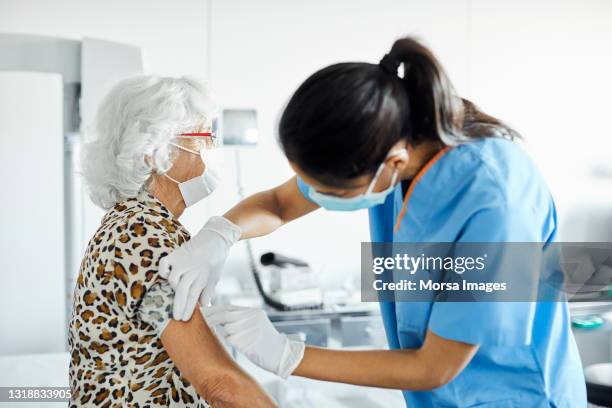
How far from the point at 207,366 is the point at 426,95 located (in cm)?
61

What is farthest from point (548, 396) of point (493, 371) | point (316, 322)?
point (316, 322)

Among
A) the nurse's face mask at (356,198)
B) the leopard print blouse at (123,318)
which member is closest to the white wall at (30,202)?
the leopard print blouse at (123,318)

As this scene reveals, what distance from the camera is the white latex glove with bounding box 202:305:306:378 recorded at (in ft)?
3.38

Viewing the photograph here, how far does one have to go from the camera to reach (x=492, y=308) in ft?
3.16

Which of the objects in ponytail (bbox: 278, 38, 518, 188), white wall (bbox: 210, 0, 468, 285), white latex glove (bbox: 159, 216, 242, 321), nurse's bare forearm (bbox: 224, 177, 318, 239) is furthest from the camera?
white wall (bbox: 210, 0, 468, 285)

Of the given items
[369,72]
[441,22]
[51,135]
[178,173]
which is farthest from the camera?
[441,22]

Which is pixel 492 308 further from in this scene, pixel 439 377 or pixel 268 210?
pixel 268 210

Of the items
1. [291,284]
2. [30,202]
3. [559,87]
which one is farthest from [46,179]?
[559,87]

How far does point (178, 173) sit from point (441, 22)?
2.60m

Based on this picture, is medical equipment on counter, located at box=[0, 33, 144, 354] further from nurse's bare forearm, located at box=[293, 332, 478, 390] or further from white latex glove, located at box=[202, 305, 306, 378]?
nurse's bare forearm, located at box=[293, 332, 478, 390]

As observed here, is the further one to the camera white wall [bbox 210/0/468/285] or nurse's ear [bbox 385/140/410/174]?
white wall [bbox 210/0/468/285]

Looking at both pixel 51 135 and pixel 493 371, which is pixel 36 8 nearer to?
pixel 51 135

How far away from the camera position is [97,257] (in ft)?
3.77

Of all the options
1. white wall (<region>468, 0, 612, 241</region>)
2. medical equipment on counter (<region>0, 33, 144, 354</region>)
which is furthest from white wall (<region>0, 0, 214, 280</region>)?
white wall (<region>468, 0, 612, 241</region>)
